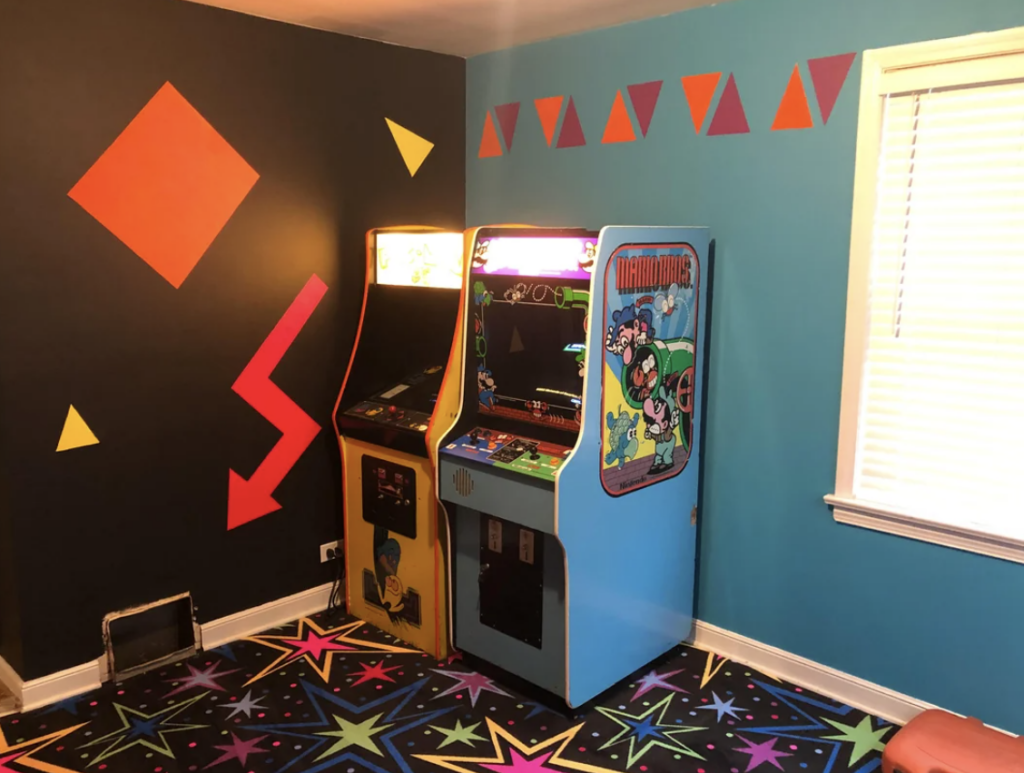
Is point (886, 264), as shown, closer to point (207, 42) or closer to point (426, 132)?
point (426, 132)

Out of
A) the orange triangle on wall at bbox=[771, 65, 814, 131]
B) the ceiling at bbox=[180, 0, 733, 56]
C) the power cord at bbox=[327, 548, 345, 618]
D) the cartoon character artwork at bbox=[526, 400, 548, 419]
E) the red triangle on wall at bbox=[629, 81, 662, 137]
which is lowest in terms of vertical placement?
the power cord at bbox=[327, 548, 345, 618]

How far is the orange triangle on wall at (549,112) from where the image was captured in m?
3.20

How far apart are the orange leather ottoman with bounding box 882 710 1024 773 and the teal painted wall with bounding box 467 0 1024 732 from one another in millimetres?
178

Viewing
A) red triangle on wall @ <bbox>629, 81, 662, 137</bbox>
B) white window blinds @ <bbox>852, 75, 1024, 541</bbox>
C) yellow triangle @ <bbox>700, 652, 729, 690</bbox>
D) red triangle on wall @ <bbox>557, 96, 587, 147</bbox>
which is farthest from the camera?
red triangle on wall @ <bbox>557, 96, 587, 147</bbox>

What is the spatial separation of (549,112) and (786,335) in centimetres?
136

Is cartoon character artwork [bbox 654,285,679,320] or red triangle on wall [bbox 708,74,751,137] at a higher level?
red triangle on wall [bbox 708,74,751,137]

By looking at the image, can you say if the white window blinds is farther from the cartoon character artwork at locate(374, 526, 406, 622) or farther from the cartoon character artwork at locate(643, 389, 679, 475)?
the cartoon character artwork at locate(374, 526, 406, 622)

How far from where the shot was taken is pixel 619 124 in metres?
3.00

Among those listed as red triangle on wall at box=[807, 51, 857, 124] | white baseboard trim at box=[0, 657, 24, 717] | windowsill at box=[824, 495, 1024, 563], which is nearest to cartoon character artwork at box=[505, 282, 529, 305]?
red triangle on wall at box=[807, 51, 857, 124]

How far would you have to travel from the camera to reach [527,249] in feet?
8.18

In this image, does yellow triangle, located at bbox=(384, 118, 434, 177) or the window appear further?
yellow triangle, located at bbox=(384, 118, 434, 177)

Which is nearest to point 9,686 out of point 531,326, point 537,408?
point 537,408

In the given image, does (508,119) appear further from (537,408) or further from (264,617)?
(264,617)

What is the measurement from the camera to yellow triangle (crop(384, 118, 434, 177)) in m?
3.30
